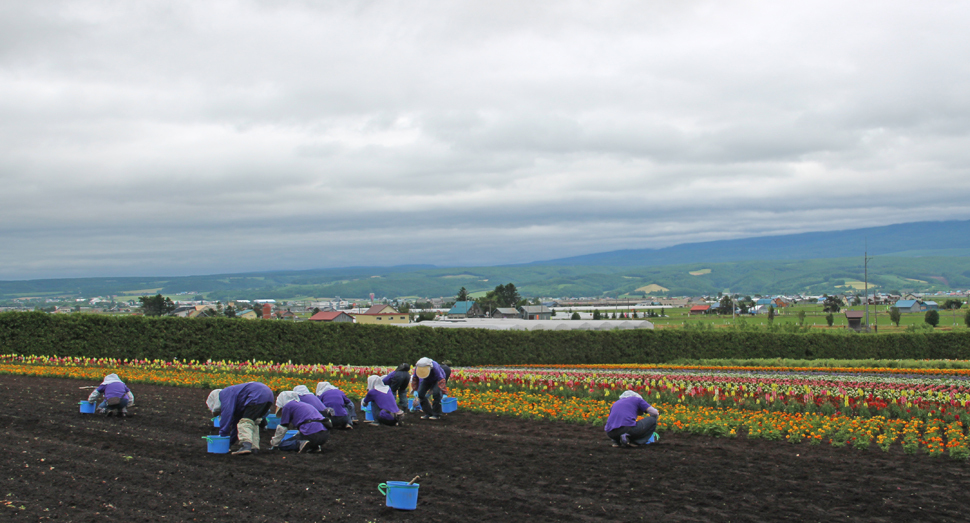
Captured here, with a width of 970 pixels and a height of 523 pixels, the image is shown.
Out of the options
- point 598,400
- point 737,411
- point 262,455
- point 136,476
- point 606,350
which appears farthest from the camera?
point 606,350

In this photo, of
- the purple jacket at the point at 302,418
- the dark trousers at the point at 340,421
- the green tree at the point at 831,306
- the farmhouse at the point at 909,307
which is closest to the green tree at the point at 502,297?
the green tree at the point at 831,306

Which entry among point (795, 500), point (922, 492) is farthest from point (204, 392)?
point (922, 492)

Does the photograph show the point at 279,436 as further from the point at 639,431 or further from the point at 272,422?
the point at 639,431

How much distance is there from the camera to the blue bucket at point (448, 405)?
14.8 m

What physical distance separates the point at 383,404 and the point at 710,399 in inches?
319

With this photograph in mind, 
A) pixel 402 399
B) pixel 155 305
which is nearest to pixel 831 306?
pixel 155 305

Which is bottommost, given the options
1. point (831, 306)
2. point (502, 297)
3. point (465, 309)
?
point (465, 309)

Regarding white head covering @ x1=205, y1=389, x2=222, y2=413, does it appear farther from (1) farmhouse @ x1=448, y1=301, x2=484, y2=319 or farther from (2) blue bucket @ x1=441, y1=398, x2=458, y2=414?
(1) farmhouse @ x1=448, y1=301, x2=484, y2=319

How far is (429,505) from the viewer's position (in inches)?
320

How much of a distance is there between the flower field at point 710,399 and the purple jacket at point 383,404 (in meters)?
2.44

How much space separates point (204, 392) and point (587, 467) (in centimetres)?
1165

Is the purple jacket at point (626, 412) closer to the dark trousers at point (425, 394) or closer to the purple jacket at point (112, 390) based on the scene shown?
the dark trousers at point (425, 394)

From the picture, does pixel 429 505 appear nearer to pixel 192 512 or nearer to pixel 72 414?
pixel 192 512

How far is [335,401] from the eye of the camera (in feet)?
42.3
